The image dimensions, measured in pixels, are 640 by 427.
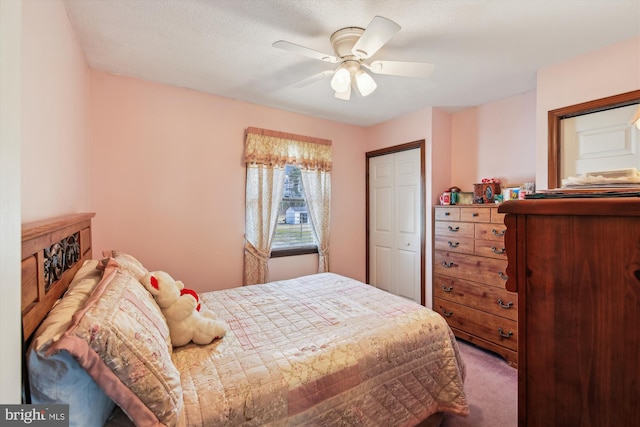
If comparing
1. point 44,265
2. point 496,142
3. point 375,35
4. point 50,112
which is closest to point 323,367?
point 44,265

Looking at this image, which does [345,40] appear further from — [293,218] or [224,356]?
[293,218]

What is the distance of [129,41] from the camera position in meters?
1.88

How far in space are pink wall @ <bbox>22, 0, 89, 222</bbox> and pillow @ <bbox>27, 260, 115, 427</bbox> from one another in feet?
1.62

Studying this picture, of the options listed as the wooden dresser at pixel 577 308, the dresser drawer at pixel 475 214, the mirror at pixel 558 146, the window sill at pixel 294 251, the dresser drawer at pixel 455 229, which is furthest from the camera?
the window sill at pixel 294 251

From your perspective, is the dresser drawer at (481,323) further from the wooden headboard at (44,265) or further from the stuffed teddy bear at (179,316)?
the wooden headboard at (44,265)

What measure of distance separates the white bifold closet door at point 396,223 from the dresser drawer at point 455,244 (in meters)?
0.35

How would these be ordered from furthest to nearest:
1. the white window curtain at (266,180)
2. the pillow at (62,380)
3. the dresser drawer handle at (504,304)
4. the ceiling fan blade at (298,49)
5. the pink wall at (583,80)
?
the white window curtain at (266,180) < the dresser drawer handle at (504,304) < the pink wall at (583,80) < the ceiling fan blade at (298,49) < the pillow at (62,380)

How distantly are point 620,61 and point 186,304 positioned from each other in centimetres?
315

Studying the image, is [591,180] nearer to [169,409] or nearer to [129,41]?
[169,409]

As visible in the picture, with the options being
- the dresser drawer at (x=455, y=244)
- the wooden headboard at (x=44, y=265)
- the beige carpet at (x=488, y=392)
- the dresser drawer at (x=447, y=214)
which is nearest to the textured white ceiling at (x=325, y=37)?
the dresser drawer at (x=447, y=214)

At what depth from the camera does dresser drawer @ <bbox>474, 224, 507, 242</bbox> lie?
2.38m

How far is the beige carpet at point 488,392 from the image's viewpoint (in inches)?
69.6

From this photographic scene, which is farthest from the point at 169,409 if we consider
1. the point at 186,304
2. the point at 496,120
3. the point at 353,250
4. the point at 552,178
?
the point at 496,120

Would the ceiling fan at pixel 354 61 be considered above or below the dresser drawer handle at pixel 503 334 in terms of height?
above
